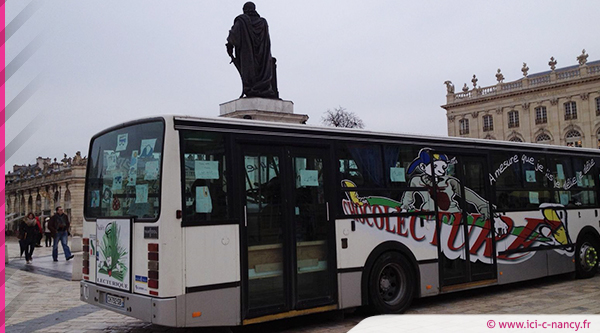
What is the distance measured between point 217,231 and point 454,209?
14.7ft

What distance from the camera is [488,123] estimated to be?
85750 millimetres

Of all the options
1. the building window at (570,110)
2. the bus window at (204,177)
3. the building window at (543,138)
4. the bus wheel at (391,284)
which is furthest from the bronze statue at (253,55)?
the building window at (543,138)

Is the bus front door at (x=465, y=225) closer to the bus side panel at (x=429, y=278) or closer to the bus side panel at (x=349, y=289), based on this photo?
the bus side panel at (x=429, y=278)

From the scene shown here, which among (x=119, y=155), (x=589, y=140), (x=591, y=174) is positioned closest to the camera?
(x=119, y=155)

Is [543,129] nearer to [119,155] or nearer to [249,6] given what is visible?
[249,6]

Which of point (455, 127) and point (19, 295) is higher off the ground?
point (455, 127)

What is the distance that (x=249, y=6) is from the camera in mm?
15938

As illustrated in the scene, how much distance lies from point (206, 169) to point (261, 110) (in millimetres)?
7938

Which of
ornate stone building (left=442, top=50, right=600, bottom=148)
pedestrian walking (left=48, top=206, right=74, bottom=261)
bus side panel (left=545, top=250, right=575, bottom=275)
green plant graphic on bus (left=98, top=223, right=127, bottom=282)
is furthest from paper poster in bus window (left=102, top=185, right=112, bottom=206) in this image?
ornate stone building (left=442, top=50, right=600, bottom=148)

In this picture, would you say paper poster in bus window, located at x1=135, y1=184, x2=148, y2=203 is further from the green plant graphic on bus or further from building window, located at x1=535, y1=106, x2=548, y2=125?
building window, located at x1=535, y1=106, x2=548, y2=125

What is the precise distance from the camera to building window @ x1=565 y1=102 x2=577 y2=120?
76.9m

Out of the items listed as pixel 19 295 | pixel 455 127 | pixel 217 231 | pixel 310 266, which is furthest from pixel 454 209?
pixel 455 127

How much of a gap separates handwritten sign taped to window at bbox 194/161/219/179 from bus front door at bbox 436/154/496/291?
4145 millimetres

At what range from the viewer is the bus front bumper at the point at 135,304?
240 inches
